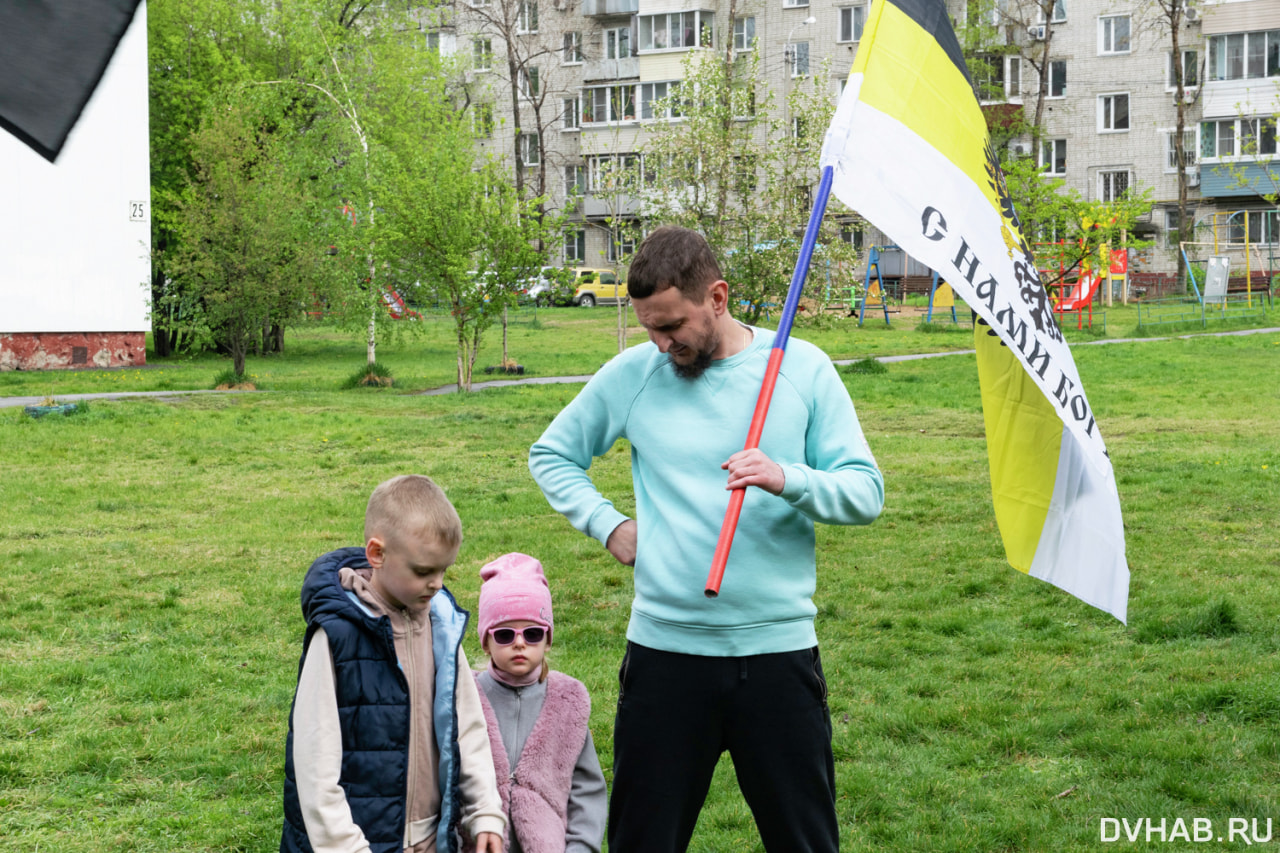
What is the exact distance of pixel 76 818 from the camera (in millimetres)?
4969

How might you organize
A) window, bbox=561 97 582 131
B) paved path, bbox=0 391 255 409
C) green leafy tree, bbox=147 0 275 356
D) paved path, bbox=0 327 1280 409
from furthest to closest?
window, bbox=561 97 582 131 < green leafy tree, bbox=147 0 275 356 < paved path, bbox=0 327 1280 409 < paved path, bbox=0 391 255 409

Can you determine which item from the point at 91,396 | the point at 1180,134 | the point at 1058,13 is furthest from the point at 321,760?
the point at 1058,13

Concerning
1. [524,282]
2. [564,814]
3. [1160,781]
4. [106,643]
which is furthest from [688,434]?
[524,282]

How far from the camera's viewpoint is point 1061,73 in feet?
177

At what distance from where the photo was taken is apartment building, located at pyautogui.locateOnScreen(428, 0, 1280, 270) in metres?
50.4

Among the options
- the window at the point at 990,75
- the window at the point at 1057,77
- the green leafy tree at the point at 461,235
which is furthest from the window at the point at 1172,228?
the green leafy tree at the point at 461,235

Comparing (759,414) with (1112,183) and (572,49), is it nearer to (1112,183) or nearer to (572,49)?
(1112,183)

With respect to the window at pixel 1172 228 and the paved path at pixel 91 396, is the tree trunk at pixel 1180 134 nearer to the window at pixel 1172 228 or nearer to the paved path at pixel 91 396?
the window at pixel 1172 228

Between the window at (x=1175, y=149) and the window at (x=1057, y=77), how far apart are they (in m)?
4.48

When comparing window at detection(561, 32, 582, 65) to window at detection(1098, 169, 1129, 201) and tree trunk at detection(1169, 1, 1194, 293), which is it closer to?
window at detection(1098, 169, 1129, 201)

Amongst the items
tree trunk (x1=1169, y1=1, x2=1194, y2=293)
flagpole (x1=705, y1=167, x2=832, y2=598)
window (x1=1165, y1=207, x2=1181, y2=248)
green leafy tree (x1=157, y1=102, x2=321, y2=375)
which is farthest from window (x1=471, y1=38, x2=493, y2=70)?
flagpole (x1=705, y1=167, x2=832, y2=598)

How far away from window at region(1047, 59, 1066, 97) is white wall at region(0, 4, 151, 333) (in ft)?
186

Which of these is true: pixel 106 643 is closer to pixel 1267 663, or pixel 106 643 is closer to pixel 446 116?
pixel 1267 663

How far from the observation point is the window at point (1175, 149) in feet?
171
